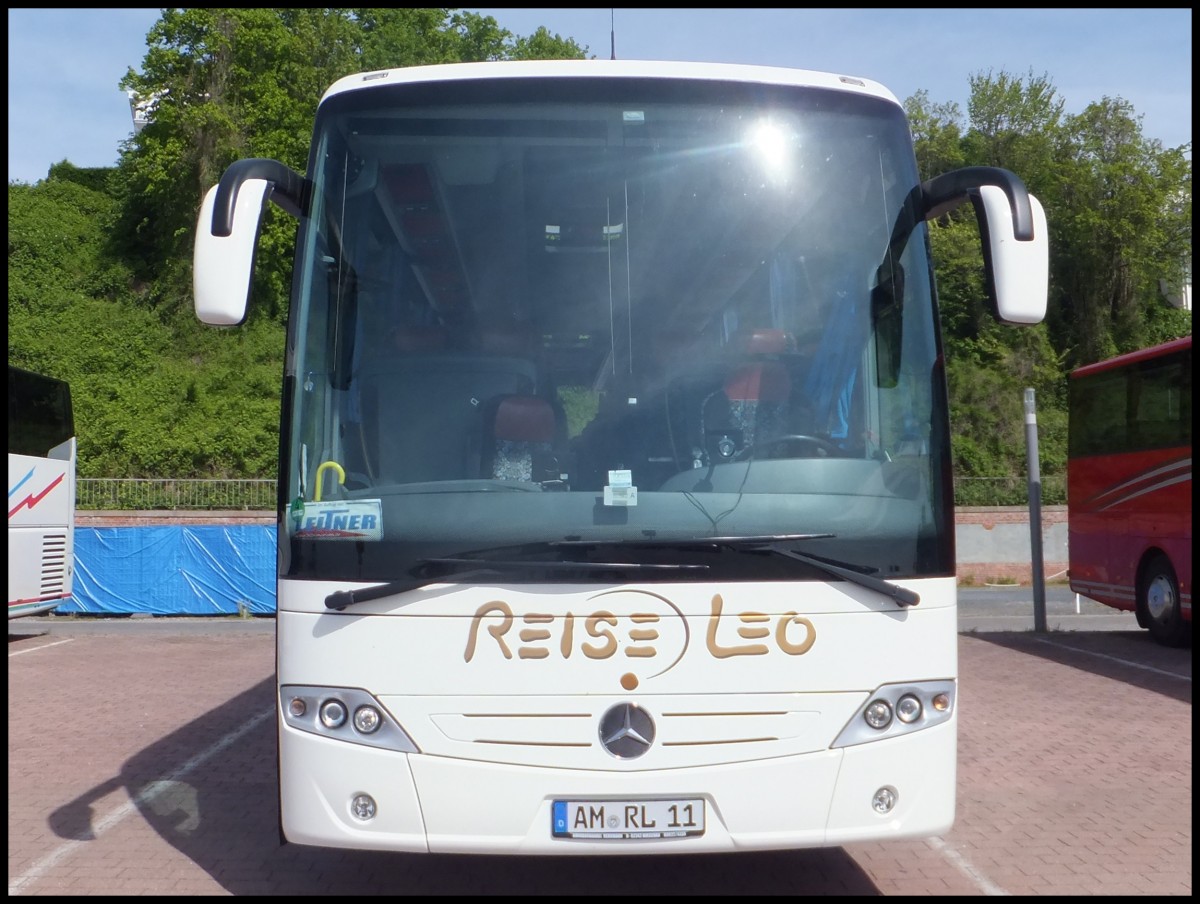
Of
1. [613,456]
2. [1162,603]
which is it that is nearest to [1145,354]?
[1162,603]

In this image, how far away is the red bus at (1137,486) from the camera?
47.0 feet

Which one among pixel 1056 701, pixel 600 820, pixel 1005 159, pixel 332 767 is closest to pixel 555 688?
pixel 600 820

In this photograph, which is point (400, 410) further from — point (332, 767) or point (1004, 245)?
point (1004, 245)

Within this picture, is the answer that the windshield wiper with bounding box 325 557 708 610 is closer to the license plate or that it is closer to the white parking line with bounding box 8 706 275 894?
the license plate

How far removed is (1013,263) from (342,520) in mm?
2617

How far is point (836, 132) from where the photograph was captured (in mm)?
4902

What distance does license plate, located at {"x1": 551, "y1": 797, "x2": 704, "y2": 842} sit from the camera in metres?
4.30

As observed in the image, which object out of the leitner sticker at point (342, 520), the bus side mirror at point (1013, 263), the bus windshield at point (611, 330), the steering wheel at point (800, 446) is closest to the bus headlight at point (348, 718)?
the bus windshield at point (611, 330)

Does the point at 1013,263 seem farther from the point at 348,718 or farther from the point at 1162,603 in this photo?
the point at 1162,603

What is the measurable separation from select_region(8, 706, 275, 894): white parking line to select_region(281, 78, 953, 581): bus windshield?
2.42 meters

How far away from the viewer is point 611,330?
4.62 metres

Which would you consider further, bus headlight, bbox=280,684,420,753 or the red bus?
the red bus

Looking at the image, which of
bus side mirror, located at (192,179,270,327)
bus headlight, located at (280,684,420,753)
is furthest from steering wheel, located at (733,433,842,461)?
bus side mirror, located at (192,179,270,327)

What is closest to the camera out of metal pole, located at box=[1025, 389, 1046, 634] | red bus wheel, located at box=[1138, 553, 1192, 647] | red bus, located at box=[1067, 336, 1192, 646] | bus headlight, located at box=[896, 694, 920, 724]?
bus headlight, located at box=[896, 694, 920, 724]
